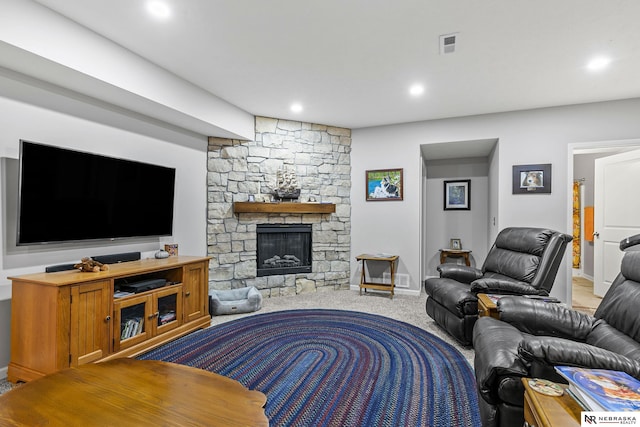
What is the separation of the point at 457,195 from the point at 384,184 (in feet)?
4.91

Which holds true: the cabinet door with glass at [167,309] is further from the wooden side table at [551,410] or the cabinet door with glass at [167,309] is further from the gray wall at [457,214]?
the gray wall at [457,214]

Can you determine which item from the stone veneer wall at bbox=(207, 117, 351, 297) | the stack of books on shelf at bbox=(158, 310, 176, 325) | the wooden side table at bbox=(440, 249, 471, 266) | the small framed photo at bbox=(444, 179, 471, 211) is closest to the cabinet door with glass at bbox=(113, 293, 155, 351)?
the stack of books on shelf at bbox=(158, 310, 176, 325)

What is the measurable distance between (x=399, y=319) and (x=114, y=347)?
8.70 ft

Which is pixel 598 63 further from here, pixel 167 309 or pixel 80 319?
pixel 80 319

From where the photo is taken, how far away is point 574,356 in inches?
51.5

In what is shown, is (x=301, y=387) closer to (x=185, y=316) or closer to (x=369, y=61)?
(x=185, y=316)

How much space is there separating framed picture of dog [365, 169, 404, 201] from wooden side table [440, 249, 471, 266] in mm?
1190

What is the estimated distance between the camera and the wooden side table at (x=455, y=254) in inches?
201

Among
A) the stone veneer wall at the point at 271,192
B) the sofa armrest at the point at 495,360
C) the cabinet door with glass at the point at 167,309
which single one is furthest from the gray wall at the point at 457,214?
the cabinet door with glass at the point at 167,309

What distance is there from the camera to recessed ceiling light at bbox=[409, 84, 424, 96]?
3504 mm

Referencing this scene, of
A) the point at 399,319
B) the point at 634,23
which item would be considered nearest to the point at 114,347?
the point at 399,319

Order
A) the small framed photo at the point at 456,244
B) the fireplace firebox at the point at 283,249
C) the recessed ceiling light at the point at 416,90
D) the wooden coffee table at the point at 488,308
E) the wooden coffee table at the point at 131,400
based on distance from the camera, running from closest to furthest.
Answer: the wooden coffee table at the point at 131,400
the wooden coffee table at the point at 488,308
the recessed ceiling light at the point at 416,90
the fireplace firebox at the point at 283,249
the small framed photo at the point at 456,244

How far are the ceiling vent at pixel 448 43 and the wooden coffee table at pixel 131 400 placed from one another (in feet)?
8.77

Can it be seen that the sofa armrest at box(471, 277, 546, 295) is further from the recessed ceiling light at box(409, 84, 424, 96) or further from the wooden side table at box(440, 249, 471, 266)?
the wooden side table at box(440, 249, 471, 266)
